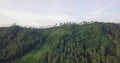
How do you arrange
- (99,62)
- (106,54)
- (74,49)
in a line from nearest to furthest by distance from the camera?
(99,62) → (106,54) → (74,49)

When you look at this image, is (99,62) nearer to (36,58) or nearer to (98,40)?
(98,40)

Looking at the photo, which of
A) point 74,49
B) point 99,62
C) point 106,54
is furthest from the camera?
point 74,49

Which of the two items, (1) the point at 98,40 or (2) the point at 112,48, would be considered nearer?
(2) the point at 112,48

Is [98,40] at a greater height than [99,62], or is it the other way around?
[98,40]

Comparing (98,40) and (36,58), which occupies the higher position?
(98,40)

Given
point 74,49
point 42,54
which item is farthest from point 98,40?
point 42,54

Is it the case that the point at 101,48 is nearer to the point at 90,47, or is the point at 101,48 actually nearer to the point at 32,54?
the point at 90,47

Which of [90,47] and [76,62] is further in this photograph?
[90,47]

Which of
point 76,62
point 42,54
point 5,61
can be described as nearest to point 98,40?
point 76,62
